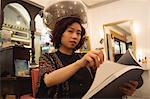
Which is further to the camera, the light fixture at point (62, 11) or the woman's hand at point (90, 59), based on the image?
the light fixture at point (62, 11)

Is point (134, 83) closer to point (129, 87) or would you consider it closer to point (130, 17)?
point (129, 87)

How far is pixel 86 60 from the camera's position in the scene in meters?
0.39

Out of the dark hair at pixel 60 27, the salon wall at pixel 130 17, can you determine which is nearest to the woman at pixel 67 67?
the dark hair at pixel 60 27

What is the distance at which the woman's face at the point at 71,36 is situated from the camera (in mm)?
527

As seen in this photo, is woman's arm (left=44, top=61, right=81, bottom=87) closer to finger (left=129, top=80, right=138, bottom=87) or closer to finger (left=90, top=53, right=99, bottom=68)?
finger (left=90, top=53, right=99, bottom=68)

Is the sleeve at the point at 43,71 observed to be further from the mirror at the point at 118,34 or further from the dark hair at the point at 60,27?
the mirror at the point at 118,34

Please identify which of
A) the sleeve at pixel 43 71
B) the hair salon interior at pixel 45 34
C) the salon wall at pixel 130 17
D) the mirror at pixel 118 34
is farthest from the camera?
the salon wall at pixel 130 17

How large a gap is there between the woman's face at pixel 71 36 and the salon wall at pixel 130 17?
1207 mm

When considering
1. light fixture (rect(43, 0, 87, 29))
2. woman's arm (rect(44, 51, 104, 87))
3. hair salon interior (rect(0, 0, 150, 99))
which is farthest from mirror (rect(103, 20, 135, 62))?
woman's arm (rect(44, 51, 104, 87))

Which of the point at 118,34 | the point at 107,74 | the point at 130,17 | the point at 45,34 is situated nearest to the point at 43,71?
the point at 107,74

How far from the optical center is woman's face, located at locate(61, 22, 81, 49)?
1.73 feet

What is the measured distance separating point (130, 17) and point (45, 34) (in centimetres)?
97

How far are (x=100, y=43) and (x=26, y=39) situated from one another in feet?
3.01

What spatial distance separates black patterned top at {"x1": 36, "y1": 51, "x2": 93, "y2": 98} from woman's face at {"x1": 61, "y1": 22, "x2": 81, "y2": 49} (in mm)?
35
